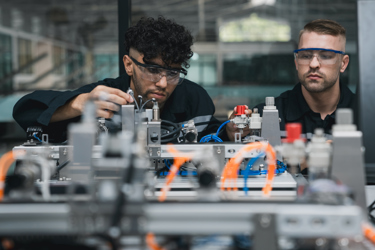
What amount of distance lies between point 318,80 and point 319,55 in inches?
5.0

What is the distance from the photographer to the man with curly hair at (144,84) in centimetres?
171

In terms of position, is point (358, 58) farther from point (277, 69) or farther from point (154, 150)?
point (277, 69)

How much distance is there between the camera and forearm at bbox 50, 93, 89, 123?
5.44 ft

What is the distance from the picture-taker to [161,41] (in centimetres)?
188

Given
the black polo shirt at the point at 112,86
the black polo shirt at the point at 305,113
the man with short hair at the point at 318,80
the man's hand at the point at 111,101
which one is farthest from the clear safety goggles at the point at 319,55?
the man's hand at the point at 111,101

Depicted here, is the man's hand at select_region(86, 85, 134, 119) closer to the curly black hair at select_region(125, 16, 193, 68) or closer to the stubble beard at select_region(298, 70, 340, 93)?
the curly black hair at select_region(125, 16, 193, 68)

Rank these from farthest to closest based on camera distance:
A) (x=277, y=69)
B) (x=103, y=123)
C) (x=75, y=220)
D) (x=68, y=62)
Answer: (x=68, y=62), (x=277, y=69), (x=103, y=123), (x=75, y=220)

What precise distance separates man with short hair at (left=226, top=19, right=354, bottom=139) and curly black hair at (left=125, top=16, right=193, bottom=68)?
0.44m

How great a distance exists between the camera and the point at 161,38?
1884 millimetres

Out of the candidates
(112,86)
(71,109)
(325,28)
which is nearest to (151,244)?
(71,109)

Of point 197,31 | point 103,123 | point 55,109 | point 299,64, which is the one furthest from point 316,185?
point 197,31

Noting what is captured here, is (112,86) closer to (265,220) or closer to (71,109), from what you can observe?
(71,109)

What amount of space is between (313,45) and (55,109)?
1.29m

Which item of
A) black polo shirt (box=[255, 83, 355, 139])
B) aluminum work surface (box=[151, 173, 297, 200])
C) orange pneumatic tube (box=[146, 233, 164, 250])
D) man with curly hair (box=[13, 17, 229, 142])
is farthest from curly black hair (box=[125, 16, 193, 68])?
orange pneumatic tube (box=[146, 233, 164, 250])
